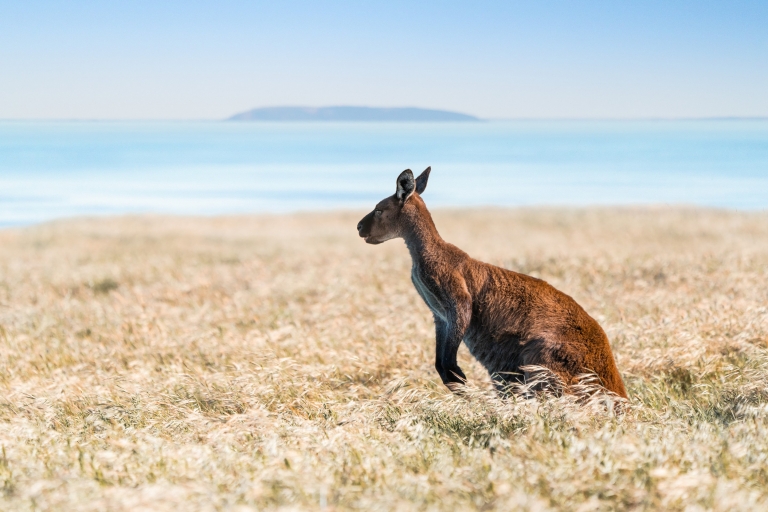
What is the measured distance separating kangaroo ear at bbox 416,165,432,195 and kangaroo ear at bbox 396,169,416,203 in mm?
162

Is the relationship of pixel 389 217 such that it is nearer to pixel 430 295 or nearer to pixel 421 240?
pixel 421 240

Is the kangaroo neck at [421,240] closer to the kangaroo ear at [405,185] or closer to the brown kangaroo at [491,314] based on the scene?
the brown kangaroo at [491,314]

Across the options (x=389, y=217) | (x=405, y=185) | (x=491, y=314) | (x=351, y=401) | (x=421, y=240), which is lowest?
(x=351, y=401)

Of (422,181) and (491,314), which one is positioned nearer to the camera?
(491,314)

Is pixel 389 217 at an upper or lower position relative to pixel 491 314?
upper

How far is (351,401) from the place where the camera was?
5879 mm

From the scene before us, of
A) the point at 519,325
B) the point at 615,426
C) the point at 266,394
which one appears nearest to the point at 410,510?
the point at 615,426

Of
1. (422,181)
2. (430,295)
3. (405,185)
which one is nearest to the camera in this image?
(405,185)

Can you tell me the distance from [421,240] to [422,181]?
1.59 ft

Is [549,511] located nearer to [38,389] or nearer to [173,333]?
[38,389]

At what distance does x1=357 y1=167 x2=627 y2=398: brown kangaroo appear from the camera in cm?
559

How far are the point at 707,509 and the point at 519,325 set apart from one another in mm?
2326

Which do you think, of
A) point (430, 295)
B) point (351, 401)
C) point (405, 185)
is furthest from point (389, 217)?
point (351, 401)

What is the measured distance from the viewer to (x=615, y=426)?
5.05 meters
